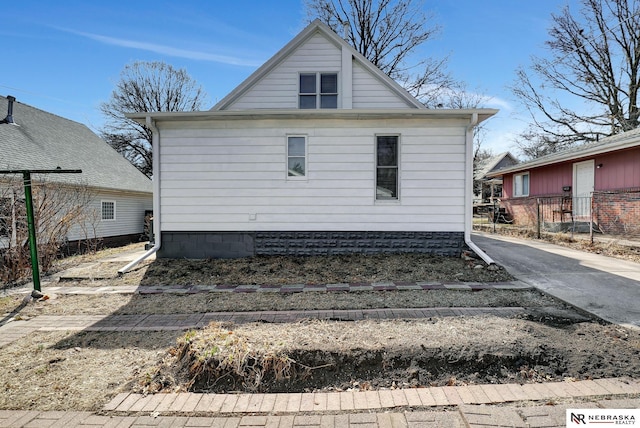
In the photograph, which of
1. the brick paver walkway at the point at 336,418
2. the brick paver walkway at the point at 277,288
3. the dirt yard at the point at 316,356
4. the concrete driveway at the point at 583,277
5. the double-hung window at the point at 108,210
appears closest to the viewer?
the brick paver walkway at the point at 336,418

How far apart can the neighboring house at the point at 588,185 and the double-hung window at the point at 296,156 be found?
8319 millimetres

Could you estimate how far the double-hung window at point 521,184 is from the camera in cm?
1744

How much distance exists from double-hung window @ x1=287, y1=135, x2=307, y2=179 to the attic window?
2.52m

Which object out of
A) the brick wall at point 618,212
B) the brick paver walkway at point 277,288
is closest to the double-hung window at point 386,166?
the brick paver walkway at point 277,288

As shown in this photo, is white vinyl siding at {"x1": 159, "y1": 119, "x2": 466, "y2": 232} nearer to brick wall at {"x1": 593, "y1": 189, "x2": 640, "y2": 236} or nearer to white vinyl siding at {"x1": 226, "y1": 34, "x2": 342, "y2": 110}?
white vinyl siding at {"x1": 226, "y1": 34, "x2": 342, "y2": 110}

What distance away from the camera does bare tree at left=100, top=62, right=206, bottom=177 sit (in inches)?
1171

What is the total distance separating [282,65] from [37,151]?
1017 cm

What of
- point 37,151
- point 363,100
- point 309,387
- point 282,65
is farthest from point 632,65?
point 37,151

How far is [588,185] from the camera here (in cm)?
1304

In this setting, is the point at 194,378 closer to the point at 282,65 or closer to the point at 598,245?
the point at 282,65

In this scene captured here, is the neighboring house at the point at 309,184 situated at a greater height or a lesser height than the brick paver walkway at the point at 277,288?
greater

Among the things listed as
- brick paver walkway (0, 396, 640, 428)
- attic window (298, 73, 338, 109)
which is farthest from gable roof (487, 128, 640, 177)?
brick paver walkway (0, 396, 640, 428)

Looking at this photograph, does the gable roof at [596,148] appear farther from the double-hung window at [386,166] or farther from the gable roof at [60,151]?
the gable roof at [60,151]

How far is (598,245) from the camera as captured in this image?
29.9 ft
